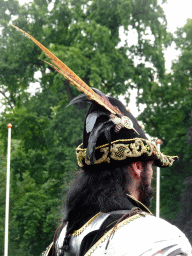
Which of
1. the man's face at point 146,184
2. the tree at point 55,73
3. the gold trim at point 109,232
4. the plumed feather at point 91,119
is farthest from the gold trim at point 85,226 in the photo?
the tree at point 55,73

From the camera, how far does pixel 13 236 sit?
60.5ft

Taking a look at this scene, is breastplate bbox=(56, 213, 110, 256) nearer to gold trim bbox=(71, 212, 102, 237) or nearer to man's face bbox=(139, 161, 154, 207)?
gold trim bbox=(71, 212, 102, 237)

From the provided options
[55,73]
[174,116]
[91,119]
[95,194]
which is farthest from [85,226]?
[174,116]

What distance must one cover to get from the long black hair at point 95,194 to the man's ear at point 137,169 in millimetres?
35

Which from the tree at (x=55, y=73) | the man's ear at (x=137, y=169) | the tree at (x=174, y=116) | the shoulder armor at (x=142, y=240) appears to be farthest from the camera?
the tree at (x=174, y=116)

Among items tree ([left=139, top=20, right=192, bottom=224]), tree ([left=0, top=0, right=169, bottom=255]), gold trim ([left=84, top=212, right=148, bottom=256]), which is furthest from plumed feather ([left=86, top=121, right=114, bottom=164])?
tree ([left=139, top=20, right=192, bottom=224])

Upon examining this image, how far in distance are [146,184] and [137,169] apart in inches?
4.7

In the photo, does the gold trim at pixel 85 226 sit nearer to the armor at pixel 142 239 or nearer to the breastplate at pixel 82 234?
the breastplate at pixel 82 234

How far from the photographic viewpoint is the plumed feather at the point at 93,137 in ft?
6.89

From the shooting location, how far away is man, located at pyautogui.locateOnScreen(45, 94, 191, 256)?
1.95 m

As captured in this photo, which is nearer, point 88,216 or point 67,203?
point 88,216

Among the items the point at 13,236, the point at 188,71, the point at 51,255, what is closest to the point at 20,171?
the point at 13,236

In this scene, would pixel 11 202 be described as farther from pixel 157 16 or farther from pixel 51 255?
pixel 51 255

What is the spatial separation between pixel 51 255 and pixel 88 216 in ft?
1.15
